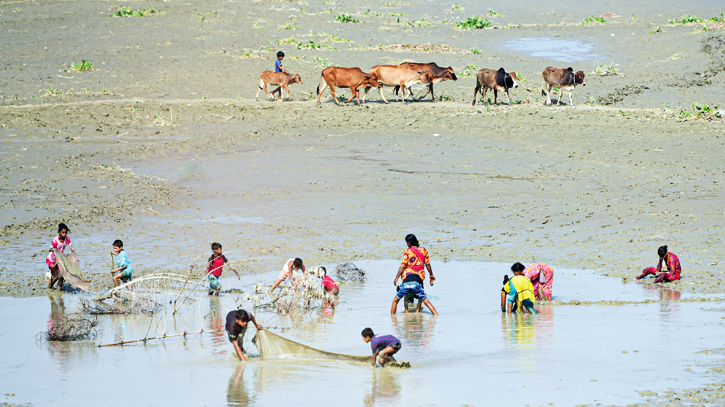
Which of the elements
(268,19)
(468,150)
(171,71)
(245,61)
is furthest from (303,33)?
(468,150)

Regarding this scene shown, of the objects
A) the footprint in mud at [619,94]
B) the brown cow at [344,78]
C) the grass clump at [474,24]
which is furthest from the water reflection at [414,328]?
the grass clump at [474,24]

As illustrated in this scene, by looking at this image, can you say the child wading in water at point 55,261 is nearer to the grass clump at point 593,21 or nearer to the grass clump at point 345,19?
the grass clump at point 345,19

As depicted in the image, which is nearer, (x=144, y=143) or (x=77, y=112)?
(x=144, y=143)

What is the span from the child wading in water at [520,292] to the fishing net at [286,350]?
10.7 ft

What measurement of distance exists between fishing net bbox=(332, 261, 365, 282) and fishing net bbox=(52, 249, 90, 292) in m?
4.22

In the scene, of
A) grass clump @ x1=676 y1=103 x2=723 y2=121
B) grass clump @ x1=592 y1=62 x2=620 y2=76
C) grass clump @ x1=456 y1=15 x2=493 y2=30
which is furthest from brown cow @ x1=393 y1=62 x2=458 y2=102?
grass clump @ x1=456 y1=15 x2=493 y2=30

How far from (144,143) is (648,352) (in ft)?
53.3

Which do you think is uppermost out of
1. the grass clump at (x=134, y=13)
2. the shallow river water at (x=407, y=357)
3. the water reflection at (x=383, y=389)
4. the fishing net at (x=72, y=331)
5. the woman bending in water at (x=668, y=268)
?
the grass clump at (x=134, y=13)

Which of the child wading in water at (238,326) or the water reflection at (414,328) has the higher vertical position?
the child wading in water at (238,326)

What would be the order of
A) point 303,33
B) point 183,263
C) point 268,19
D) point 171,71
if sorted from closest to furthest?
point 183,263, point 171,71, point 303,33, point 268,19

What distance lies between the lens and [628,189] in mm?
18859

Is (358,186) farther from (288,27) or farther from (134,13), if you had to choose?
(134,13)

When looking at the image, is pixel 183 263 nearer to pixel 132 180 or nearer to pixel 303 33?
pixel 132 180

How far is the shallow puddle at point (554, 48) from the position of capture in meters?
33.6
